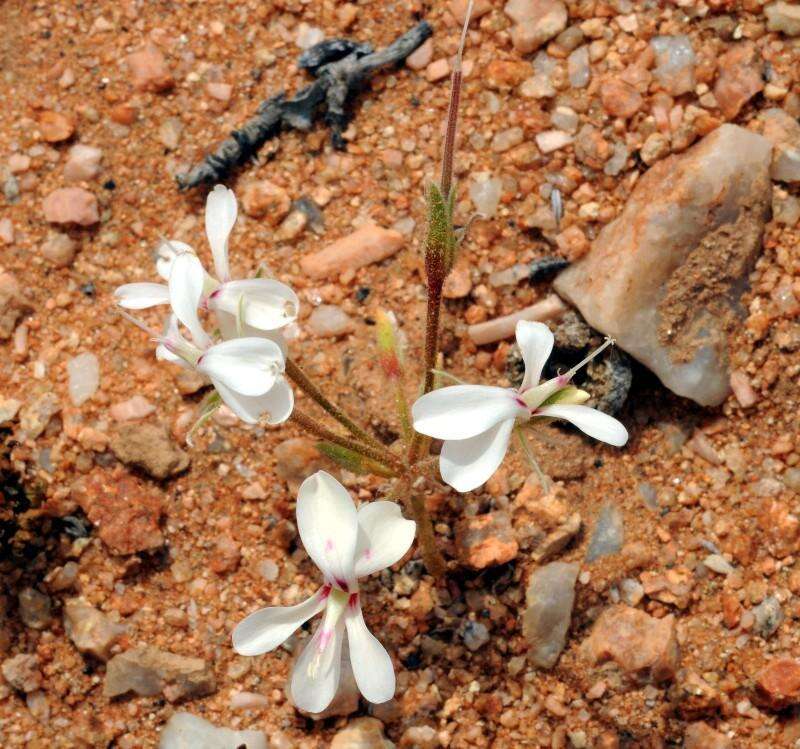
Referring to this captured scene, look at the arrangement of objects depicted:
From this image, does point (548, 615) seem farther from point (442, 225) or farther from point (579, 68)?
point (579, 68)

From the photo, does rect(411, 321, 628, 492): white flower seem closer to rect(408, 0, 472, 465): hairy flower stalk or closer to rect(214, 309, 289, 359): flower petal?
rect(408, 0, 472, 465): hairy flower stalk

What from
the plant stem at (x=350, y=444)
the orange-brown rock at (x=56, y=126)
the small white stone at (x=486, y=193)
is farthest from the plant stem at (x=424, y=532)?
the orange-brown rock at (x=56, y=126)

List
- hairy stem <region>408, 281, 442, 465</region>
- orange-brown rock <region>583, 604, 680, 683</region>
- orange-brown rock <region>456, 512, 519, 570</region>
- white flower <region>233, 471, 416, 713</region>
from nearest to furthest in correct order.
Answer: white flower <region>233, 471, 416, 713</region> → hairy stem <region>408, 281, 442, 465</region> → orange-brown rock <region>583, 604, 680, 683</region> → orange-brown rock <region>456, 512, 519, 570</region>

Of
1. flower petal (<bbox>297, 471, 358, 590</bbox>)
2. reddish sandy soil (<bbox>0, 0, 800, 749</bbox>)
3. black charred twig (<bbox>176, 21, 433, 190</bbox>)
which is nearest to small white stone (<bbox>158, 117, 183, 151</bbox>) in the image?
reddish sandy soil (<bbox>0, 0, 800, 749</bbox>)

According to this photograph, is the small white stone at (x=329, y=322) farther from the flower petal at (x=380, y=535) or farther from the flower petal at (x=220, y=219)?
the flower petal at (x=380, y=535)

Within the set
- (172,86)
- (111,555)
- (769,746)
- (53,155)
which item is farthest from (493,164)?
(769,746)
